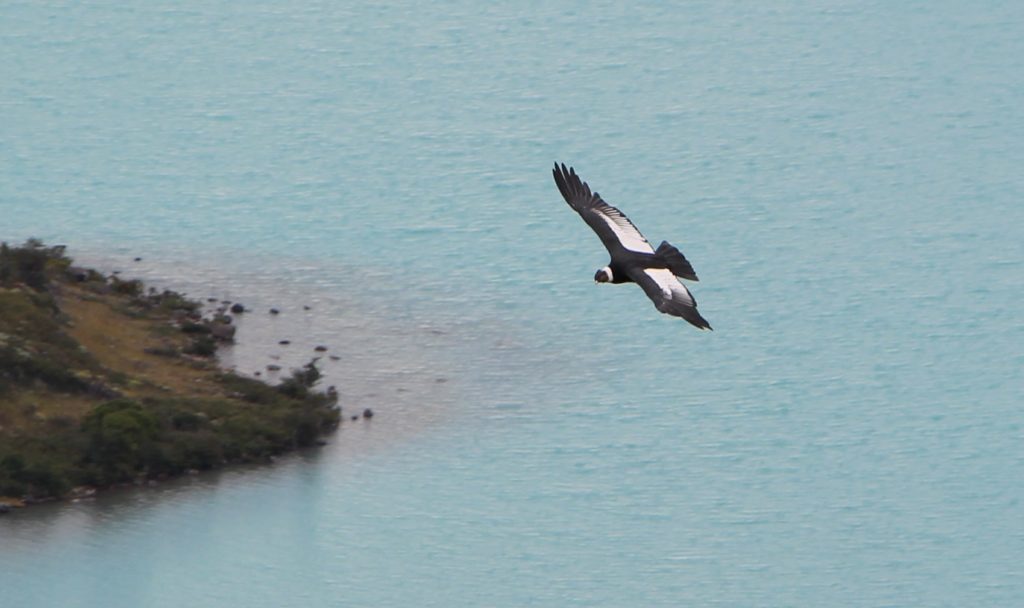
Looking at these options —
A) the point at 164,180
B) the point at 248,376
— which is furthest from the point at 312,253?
the point at 248,376

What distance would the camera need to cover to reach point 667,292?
3747 cm

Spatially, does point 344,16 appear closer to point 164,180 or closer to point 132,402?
point 164,180

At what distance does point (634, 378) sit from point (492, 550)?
57.2ft

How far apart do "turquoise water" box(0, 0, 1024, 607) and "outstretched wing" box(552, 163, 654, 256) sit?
32287 millimetres

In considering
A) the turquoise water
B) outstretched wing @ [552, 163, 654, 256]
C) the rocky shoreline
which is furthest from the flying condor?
the turquoise water

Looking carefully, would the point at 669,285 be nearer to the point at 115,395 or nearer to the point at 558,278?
the point at 115,395

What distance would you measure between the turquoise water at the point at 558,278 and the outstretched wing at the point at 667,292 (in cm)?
3551

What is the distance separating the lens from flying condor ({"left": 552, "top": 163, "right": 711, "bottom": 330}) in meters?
36.8

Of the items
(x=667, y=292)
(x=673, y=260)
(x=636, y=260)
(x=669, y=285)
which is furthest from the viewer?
(x=636, y=260)

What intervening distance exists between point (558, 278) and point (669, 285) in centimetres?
6463

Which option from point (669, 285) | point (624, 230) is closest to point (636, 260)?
point (669, 285)

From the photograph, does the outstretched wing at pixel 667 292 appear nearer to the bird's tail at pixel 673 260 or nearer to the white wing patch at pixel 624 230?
the bird's tail at pixel 673 260

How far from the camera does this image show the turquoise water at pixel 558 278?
7619 cm

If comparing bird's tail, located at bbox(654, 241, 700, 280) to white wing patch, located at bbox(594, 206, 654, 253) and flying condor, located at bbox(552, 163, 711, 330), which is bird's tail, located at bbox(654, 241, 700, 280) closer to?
flying condor, located at bbox(552, 163, 711, 330)
